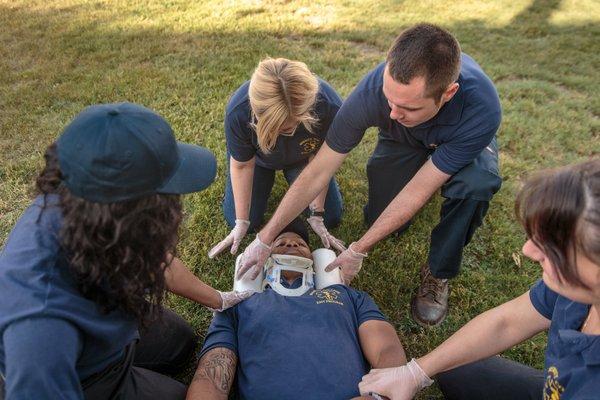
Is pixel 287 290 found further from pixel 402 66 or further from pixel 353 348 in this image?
pixel 402 66

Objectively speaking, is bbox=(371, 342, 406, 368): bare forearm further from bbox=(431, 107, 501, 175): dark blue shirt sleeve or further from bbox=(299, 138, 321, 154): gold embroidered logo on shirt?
bbox=(299, 138, 321, 154): gold embroidered logo on shirt

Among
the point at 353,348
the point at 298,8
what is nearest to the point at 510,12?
the point at 298,8

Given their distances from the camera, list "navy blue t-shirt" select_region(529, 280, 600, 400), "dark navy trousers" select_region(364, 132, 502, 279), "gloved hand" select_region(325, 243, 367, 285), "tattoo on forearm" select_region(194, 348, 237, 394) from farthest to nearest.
A: "gloved hand" select_region(325, 243, 367, 285) → "dark navy trousers" select_region(364, 132, 502, 279) → "tattoo on forearm" select_region(194, 348, 237, 394) → "navy blue t-shirt" select_region(529, 280, 600, 400)

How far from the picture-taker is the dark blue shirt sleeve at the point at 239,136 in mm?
3004

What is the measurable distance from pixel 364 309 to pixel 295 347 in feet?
1.71

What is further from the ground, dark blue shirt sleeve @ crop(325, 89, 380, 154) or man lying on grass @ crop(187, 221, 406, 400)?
dark blue shirt sleeve @ crop(325, 89, 380, 154)

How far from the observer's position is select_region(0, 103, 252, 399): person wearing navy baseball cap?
1.39 metres

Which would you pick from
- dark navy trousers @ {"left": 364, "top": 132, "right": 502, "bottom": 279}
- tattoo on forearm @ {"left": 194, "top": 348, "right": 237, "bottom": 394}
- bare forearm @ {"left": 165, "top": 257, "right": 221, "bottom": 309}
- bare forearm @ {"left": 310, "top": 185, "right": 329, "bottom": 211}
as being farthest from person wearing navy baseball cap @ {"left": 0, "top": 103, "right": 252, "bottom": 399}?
bare forearm @ {"left": 310, "top": 185, "right": 329, "bottom": 211}

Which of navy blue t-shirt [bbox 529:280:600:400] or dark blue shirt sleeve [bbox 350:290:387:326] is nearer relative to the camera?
navy blue t-shirt [bbox 529:280:600:400]

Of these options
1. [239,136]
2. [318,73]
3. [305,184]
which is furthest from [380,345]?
[318,73]

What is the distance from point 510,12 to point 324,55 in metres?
3.31

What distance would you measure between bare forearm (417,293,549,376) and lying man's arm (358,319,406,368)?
0.74 feet

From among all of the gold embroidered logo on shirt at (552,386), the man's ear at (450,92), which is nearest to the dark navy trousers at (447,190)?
the man's ear at (450,92)

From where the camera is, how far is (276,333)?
247 centimetres
